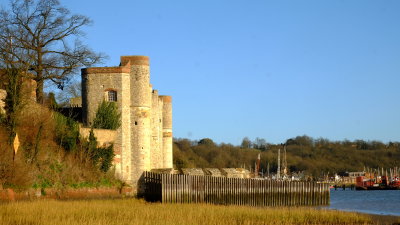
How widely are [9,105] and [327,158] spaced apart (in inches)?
5413

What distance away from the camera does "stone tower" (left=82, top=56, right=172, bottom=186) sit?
49.0 m

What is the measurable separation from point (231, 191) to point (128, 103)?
35.0 ft

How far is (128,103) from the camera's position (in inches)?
1953

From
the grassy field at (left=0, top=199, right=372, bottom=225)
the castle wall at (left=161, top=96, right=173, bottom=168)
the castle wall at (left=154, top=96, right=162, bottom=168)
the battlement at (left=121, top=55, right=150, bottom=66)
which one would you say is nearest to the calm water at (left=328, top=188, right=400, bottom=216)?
the grassy field at (left=0, top=199, right=372, bottom=225)

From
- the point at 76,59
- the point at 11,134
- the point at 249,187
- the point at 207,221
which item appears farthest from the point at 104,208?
the point at 76,59

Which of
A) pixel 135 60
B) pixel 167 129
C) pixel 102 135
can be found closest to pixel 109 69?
Answer: pixel 135 60

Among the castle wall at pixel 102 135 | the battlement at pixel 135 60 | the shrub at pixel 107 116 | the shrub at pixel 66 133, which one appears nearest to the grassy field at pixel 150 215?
the shrub at pixel 66 133

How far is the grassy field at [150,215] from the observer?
91.6 ft

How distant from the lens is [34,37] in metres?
50.7

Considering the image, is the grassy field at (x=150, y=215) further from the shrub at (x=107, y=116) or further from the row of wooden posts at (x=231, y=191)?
the shrub at (x=107, y=116)

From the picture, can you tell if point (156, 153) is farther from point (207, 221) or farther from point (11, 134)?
point (207, 221)

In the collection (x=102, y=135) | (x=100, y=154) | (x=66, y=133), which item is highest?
(x=66, y=133)

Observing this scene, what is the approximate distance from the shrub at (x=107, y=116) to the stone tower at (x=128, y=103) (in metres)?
0.47

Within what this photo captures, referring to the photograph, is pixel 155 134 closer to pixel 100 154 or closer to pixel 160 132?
pixel 160 132
